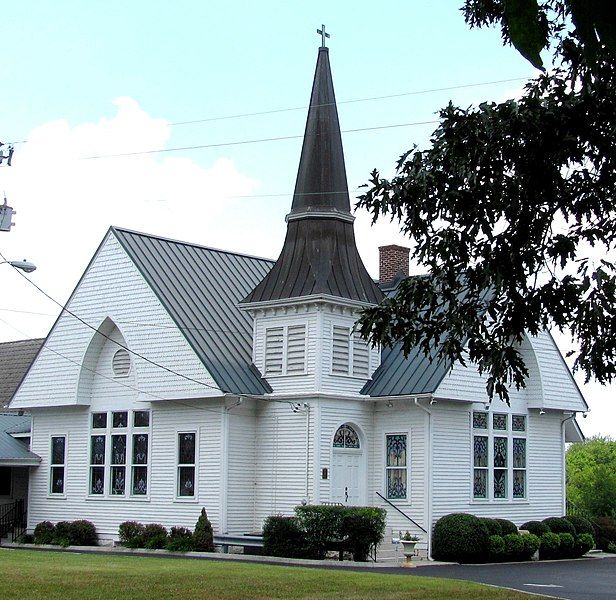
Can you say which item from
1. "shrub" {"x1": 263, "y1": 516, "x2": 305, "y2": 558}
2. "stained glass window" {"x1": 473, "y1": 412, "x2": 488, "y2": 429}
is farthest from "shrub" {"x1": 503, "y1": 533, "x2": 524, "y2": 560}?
"shrub" {"x1": 263, "y1": 516, "x2": 305, "y2": 558}

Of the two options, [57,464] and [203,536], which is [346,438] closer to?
[203,536]

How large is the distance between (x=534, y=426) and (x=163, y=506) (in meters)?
11.4

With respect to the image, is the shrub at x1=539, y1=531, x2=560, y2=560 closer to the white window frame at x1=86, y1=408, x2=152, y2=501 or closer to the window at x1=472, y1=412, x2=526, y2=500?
the window at x1=472, y1=412, x2=526, y2=500

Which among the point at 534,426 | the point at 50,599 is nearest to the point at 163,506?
the point at 534,426

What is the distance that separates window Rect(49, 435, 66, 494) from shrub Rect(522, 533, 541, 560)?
14372 mm

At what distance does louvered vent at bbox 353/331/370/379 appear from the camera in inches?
1235

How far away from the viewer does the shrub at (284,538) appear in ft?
89.4

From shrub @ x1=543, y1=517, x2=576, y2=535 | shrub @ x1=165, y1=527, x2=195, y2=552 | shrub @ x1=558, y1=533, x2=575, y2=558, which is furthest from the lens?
shrub @ x1=543, y1=517, x2=576, y2=535

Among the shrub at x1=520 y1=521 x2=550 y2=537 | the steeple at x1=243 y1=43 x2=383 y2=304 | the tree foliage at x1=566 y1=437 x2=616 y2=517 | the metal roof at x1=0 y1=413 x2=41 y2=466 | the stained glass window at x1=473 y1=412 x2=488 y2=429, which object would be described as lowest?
the shrub at x1=520 y1=521 x2=550 y2=537

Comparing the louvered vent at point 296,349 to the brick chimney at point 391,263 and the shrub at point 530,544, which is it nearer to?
the brick chimney at point 391,263

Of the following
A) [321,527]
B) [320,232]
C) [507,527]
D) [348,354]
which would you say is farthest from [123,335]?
[507,527]

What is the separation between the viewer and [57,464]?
35125 mm

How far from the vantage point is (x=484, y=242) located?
48.8ft

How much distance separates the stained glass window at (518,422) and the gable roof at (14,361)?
19976mm
